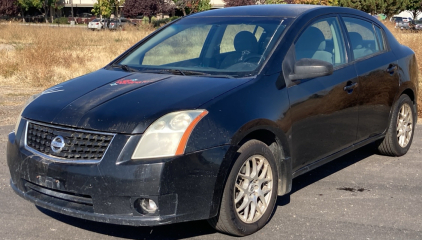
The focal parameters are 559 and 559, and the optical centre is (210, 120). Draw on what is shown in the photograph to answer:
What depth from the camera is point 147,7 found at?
61.7 metres

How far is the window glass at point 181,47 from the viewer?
523cm

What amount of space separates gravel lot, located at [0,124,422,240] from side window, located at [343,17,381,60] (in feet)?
4.19

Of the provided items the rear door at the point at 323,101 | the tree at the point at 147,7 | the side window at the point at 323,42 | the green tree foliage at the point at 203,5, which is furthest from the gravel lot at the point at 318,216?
the tree at the point at 147,7

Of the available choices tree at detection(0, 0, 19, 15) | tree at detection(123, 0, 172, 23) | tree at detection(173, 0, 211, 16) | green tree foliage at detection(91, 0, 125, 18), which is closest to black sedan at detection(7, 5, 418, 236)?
tree at detection(173, 0, 211, 16)

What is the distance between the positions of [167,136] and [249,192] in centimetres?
84

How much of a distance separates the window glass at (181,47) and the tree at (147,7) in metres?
55.6

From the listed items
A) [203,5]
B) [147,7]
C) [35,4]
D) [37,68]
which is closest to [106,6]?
[147,7]

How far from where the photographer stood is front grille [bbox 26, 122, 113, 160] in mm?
3668

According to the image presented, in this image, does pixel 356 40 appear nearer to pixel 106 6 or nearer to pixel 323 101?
pixel 323 101

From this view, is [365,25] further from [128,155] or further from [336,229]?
[128,155]

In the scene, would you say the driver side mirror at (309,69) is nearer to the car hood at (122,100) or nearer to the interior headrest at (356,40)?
the car hood at (122,100)

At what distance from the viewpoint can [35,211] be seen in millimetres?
4699

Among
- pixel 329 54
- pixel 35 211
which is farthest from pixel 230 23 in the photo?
pixel 35 211

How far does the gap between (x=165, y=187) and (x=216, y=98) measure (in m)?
0.77
